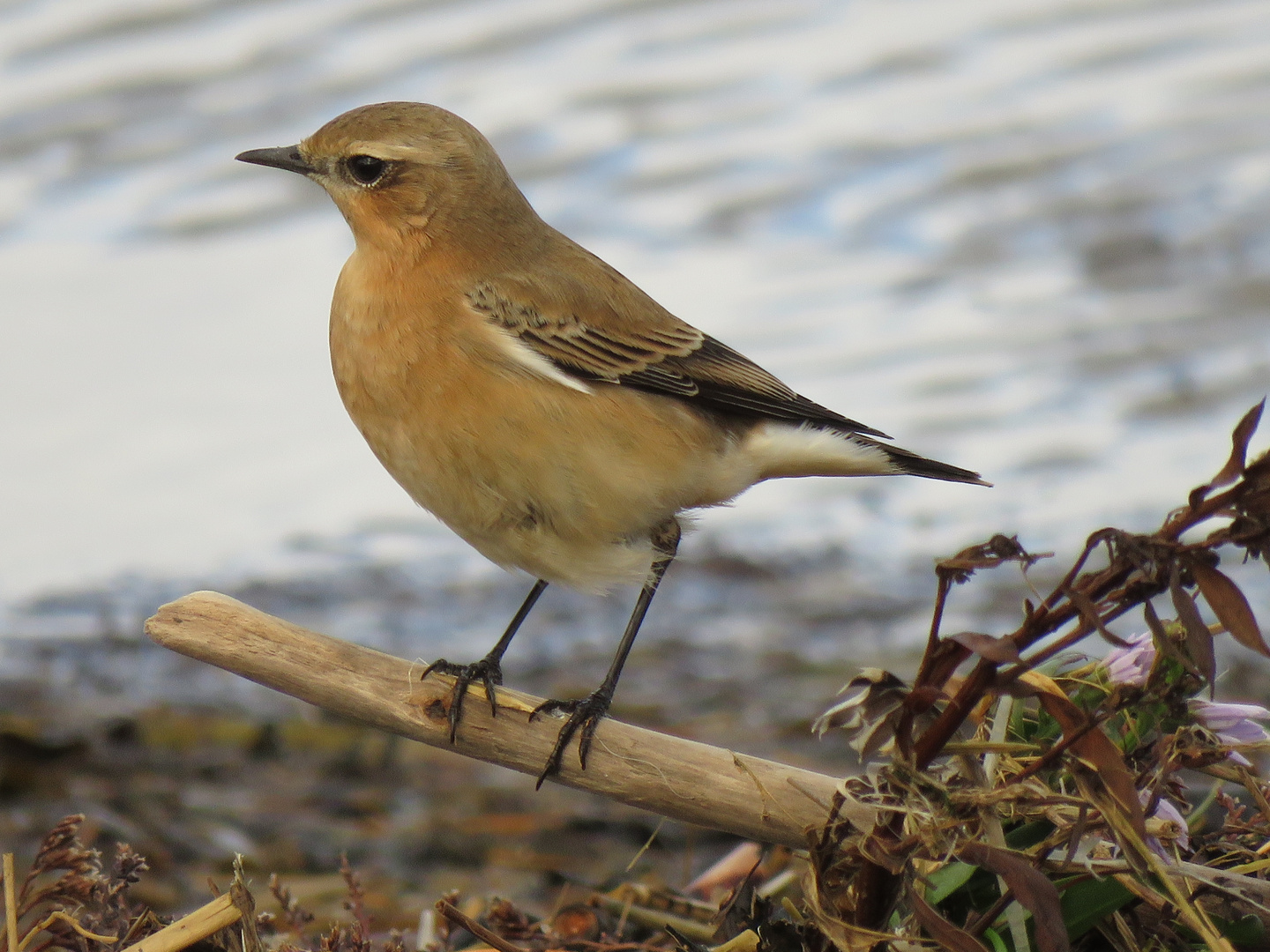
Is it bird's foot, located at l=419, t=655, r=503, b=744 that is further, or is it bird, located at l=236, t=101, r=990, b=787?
bird, located at l=236, t=101, r=990, b=787

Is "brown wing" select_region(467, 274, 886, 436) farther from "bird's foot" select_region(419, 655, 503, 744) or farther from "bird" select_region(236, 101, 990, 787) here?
"bird's foot" select_region(419, 655, 503, 744)

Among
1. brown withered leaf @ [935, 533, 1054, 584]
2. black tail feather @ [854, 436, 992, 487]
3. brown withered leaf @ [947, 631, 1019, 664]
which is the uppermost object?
brown withered leaf @ [935, 533, 1054, 584]

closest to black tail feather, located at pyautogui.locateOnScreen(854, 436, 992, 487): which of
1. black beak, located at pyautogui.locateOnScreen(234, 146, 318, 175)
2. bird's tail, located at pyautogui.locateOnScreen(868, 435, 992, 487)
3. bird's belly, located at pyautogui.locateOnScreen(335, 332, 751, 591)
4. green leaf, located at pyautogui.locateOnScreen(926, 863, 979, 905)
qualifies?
bird's tail, located at pyautogui.locateOnScreen(868, 435, 992, 487)

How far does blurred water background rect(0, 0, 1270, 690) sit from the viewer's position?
9180 millimetres

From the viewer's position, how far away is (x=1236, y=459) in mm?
2742

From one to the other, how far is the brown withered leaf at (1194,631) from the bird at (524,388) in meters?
1.95

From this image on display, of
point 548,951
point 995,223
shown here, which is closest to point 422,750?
point 548,951

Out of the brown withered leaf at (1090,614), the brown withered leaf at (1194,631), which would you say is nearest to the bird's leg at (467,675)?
the brown withered leaf at (1090,614)

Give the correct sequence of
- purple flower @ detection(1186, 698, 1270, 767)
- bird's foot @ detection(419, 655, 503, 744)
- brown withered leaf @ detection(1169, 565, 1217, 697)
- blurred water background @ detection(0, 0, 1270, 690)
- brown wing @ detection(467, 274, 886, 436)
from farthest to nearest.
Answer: blurred water background @ detection(0, 0, 1270, 690) → brown wing @ detection(467, 274, 886, 436) → bird's foot @ detection(419, 655, 503, 744) → purple flower @ detection(1186, 698, 1270, 767) → brown withered leaf @ detection(1169, 565, 1217, 697)

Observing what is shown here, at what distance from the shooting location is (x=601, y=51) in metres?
13.1

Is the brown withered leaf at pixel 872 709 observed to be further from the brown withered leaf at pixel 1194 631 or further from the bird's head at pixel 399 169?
the bird's head at pixel 399 169

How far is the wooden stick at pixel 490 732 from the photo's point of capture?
3.54 m

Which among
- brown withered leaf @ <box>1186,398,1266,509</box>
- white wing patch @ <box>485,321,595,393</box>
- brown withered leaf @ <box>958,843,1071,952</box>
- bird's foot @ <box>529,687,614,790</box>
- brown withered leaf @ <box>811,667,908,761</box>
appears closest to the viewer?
brown withered leaf @ <box>1186,398,1266,509</box>

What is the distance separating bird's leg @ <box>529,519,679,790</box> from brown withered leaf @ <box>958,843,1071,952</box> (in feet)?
3.33
